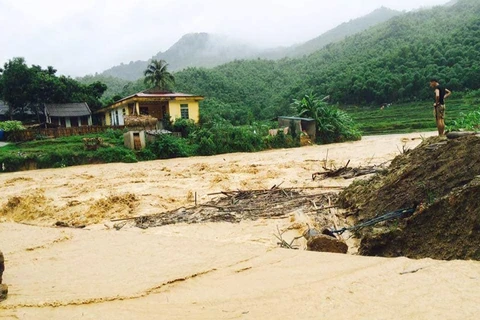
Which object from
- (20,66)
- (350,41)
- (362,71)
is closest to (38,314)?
(20,66)

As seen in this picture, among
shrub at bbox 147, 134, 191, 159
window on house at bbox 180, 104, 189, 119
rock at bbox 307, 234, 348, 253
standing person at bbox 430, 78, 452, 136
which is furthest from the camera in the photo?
window on house at bbox 180, 104, 189, 119

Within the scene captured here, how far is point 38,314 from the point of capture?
3635 mm

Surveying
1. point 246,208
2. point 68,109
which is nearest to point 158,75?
point 68,109

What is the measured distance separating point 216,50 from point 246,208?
559ft

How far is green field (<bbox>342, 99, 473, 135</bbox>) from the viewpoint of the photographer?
104ft

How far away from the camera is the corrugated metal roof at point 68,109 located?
3492cm

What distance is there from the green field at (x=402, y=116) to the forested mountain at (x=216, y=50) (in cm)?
9440

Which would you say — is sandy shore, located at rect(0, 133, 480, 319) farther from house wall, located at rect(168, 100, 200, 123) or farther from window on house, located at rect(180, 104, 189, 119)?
window on house, located at rect(180, 104, 189, 119)

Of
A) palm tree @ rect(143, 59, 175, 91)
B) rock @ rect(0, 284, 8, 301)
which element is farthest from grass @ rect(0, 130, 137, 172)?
palm tree @ rect(143, 59, 175, 91)

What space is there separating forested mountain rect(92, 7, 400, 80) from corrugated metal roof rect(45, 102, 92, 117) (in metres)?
102

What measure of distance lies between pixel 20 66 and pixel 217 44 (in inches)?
6008

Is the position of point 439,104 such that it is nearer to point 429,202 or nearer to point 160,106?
point 429,202

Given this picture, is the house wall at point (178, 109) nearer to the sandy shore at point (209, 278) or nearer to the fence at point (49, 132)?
the fence at point (49, 132)

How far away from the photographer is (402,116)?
1513 inches
